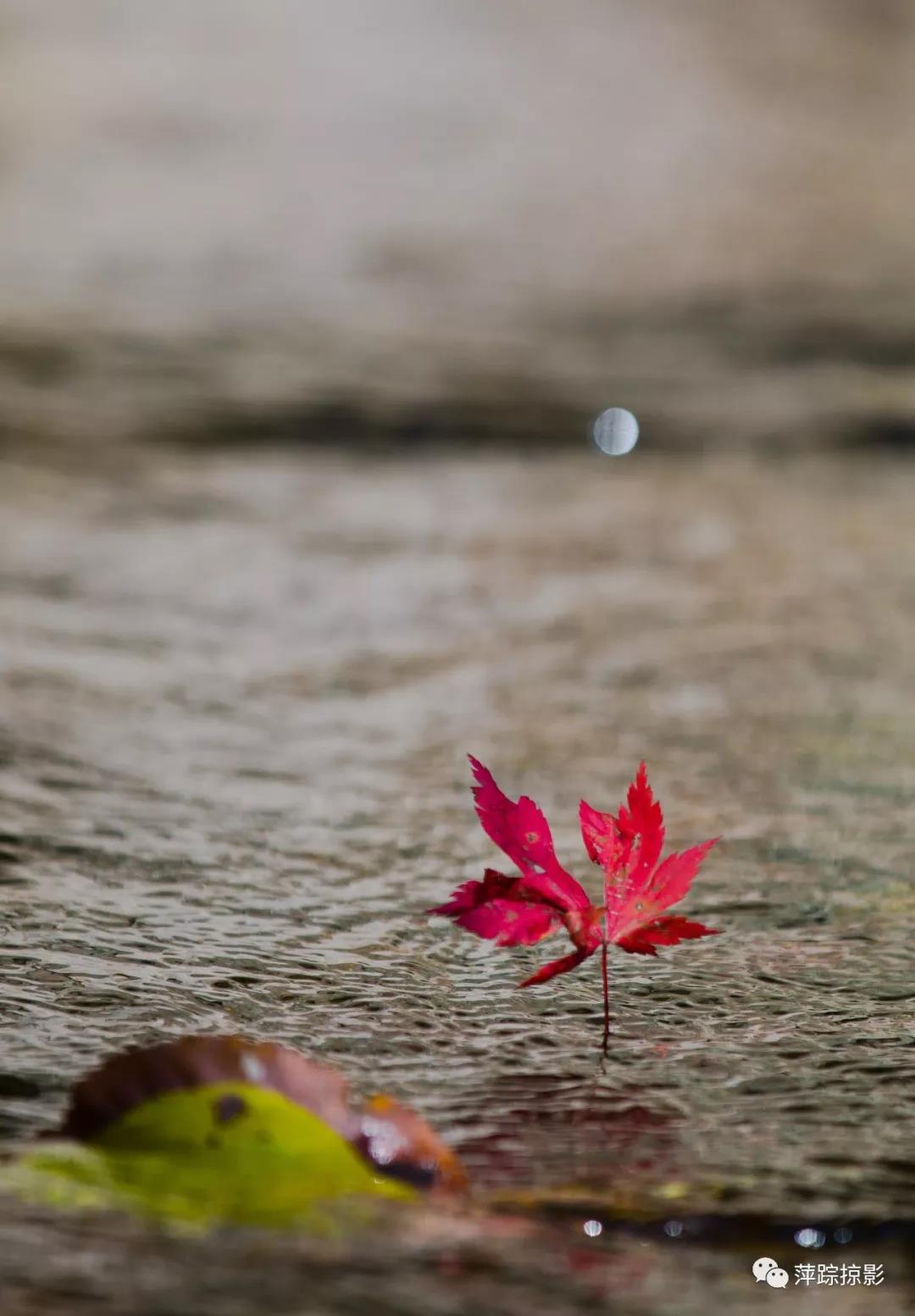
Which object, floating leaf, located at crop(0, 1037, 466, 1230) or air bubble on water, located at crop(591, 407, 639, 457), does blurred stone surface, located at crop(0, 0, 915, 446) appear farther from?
floating leaf, located at crop(0, 1037, 466, 1230)

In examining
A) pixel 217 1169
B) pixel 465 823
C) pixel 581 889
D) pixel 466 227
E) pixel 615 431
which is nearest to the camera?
pixel 217 1169

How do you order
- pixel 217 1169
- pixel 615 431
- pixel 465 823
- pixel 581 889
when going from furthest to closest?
pixel 615 431
pixel 465 823
pixel 581 889
pixel 217 1169

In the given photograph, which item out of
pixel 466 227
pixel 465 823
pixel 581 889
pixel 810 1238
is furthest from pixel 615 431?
pixel 810 1238

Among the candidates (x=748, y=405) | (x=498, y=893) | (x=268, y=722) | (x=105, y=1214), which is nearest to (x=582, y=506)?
(x=748, y=405)

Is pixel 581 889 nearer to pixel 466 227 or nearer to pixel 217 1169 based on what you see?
pixel 217 1169

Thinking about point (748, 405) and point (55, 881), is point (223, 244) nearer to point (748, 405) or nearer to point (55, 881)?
point (748, 405)

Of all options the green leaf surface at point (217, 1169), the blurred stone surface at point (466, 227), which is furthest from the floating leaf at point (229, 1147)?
the blurred stone surface at point (466, 227)
